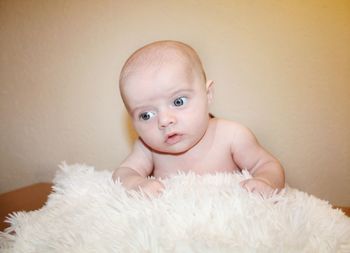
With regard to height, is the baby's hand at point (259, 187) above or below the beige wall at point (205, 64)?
below

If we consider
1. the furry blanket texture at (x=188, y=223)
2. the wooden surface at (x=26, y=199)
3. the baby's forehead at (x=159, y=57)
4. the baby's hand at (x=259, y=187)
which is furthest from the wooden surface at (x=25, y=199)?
the baby's hand at (x=259, y=187)

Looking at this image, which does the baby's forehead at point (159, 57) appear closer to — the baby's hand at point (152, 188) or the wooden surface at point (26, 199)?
the baby's hand at point (152, 188)

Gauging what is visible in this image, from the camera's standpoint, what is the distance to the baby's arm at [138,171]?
721 millimetres

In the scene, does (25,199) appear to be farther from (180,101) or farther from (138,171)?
(180,101)

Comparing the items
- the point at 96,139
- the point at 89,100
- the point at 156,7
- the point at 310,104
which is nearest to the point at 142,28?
the point at 156,7

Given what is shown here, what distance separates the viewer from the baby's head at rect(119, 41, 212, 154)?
74 cm

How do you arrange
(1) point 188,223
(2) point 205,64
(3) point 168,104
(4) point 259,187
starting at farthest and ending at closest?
1. (2) point 205,64
2. (3) point 168,104
3. (4) point 259,187
4. (1) point 188,223

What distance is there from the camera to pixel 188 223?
1.72ft

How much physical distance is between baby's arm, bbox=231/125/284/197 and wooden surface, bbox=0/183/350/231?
0.32m

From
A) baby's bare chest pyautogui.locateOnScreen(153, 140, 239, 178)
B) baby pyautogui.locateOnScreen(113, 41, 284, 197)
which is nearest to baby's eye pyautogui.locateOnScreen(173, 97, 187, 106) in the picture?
baby pyautogui.locateOnScreen(113, 41, 284, 197)

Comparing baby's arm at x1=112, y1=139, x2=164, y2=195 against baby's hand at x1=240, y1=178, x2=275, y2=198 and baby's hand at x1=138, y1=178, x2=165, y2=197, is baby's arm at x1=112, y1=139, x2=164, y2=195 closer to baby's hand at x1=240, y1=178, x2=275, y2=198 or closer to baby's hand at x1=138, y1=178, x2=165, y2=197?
baby's hand at x1=138, y1=178, x2=165, y2=197

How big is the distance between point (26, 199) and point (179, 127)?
0.69 meters

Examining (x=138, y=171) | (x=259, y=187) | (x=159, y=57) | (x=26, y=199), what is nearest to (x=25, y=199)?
(x=26, y=199)

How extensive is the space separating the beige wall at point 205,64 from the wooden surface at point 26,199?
0.29ft
